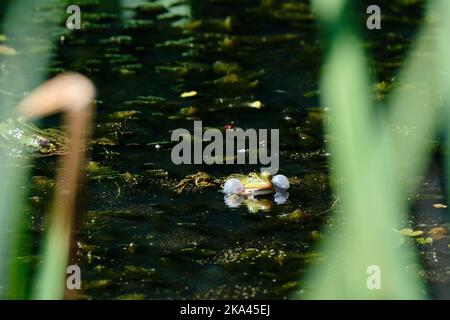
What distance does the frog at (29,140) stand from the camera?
3.92 metres

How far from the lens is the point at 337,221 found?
334cm

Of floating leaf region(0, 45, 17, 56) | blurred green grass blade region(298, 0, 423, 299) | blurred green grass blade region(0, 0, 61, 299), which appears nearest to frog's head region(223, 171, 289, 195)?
blurred green grass blade region(0, 0, 61, 299)

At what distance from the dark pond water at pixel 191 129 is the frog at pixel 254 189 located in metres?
0.04

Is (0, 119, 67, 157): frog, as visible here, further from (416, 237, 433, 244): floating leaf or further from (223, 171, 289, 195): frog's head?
(416, 237, 433, 244): floating leaf

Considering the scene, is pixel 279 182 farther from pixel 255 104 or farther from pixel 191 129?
pixel 255 104

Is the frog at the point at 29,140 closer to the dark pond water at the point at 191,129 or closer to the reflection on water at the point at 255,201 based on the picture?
the dark pond water at the point at 191,129

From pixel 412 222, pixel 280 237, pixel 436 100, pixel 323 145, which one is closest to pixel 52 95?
pixel 280 237

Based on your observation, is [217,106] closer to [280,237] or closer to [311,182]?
[311,182]

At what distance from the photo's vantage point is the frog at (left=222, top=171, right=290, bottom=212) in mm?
3531

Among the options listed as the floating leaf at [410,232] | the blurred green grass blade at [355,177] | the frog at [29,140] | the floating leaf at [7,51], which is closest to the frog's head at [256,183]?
the floating leaf at [410,232]

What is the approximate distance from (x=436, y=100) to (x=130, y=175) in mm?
1755

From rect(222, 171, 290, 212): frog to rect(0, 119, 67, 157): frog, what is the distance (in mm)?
823

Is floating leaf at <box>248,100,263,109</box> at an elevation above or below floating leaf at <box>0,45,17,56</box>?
below

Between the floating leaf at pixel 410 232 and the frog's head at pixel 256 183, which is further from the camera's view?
the frog's head at pixel 256 183
